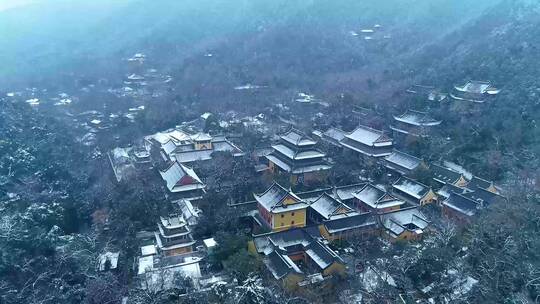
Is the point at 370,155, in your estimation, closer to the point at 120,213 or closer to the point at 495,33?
the point at 120,213

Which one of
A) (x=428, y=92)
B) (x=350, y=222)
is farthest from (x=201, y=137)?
(x=428, y=92)

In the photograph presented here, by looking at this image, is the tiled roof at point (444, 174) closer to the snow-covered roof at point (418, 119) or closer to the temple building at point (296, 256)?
the snow-covered roof at point (418, 119)

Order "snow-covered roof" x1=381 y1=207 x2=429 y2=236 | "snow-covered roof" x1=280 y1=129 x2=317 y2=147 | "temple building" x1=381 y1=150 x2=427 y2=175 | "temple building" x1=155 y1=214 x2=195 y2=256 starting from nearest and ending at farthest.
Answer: "temple building" x1=155 y1=214 x2=195 y2=256, "snow-covered roof" x1=381 y1=207 x2=429 y2=236, "temple building" x1=381 y1=150 x2=427 y2=175, "snow-covered roof" x1=280 y1=129 x2=317 y2=147

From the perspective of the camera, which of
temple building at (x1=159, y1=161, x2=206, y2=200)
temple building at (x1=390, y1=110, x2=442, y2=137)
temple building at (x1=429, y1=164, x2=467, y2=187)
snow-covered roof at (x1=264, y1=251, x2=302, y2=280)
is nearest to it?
snow-covered roof at (x1=264, y1=251, x2=302, y2=280)

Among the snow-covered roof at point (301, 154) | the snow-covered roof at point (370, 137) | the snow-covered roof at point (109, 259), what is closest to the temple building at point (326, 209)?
the snow-covered roof at point (301, 154)

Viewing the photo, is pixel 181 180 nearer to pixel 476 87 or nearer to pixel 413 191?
pixel 413 191

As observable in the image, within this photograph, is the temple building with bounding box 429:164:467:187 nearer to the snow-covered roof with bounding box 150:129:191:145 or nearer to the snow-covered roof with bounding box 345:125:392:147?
the snow-covered roof with bounding box 345:125:392:147

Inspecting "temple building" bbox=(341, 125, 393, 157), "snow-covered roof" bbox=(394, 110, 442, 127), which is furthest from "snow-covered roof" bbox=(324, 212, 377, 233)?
"snow-covered roof" bbox=(394, 110, 442, 127)

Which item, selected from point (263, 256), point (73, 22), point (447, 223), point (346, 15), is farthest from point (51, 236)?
point (73, 22)
